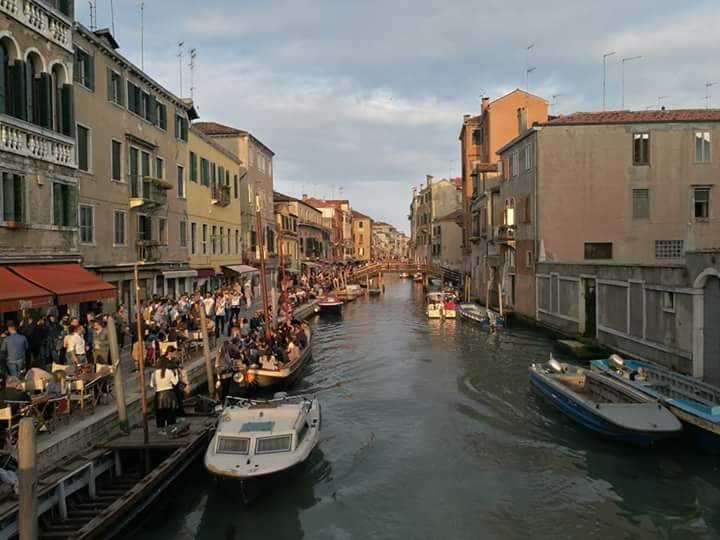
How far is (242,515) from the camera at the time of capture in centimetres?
1072

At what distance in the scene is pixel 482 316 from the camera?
36688 millimetres

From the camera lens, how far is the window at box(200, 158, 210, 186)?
102 ft

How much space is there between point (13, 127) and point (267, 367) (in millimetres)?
9584

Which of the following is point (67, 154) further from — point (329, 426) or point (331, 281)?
point (331, 281)

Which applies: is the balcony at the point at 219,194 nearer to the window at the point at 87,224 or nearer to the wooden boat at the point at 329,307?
the wooden boat at the point at 329,307

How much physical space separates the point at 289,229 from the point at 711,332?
42.2 m

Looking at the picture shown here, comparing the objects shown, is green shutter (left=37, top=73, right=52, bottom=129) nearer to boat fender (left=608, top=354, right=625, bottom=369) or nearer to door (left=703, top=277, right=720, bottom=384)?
boat fender (left=608, top=354, right=625, bottom=369)

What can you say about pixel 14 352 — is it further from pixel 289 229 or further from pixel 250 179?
pixel 289 229

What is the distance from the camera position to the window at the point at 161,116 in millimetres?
25422

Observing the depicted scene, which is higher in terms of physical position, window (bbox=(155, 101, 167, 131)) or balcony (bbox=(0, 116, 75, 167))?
window (bbox=(155, 101, 167, 131))

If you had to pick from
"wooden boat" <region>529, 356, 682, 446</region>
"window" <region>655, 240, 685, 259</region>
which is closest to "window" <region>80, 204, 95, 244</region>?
"wooden boat" <region>529, 356, 682, 446</region>

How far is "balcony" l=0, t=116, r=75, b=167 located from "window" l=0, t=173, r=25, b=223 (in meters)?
0.68

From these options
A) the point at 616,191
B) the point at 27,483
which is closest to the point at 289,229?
the point at 616,191

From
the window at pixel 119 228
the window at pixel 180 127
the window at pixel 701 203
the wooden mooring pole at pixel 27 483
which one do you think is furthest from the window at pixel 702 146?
the wooden mooring pole at pixel 27 483
